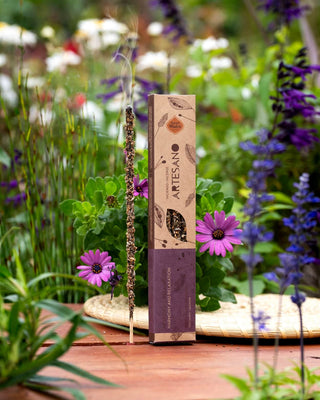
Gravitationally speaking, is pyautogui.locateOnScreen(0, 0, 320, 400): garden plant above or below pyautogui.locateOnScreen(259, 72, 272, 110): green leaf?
below

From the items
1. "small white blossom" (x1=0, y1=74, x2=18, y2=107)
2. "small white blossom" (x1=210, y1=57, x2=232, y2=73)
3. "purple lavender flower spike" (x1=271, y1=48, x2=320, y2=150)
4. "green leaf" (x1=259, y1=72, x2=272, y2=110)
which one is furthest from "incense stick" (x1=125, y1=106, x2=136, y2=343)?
"small white blossom" (x1=0, y1=74, x2=18, y2=107)

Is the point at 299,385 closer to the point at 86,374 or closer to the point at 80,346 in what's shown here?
the point at 86,374

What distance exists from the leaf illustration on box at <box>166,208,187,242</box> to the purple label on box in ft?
0.10

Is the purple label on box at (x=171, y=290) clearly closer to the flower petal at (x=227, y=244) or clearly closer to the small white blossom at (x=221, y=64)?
the flower petal at (x=227, y=244)

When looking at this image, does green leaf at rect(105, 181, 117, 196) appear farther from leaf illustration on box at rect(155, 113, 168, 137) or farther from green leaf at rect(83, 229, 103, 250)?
leaf illustration on box at rect(155, 113, 168, 137)

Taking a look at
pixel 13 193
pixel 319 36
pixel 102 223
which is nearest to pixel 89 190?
pixel 102 223

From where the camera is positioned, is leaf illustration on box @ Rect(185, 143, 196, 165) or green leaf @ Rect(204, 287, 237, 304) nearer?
leaf illustration on box @ Rect(185, 143, 196, 165)

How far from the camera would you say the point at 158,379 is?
902mm

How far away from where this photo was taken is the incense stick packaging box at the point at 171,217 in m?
1.09

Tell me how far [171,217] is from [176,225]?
0.06ft

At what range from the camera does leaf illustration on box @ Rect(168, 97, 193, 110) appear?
1097 millimetres

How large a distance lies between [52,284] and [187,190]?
641 mm

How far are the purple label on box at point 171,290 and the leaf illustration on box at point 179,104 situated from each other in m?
0.28

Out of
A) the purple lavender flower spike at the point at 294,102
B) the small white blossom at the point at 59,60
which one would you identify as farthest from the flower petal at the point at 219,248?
the small white blossom at the point at 59,60
